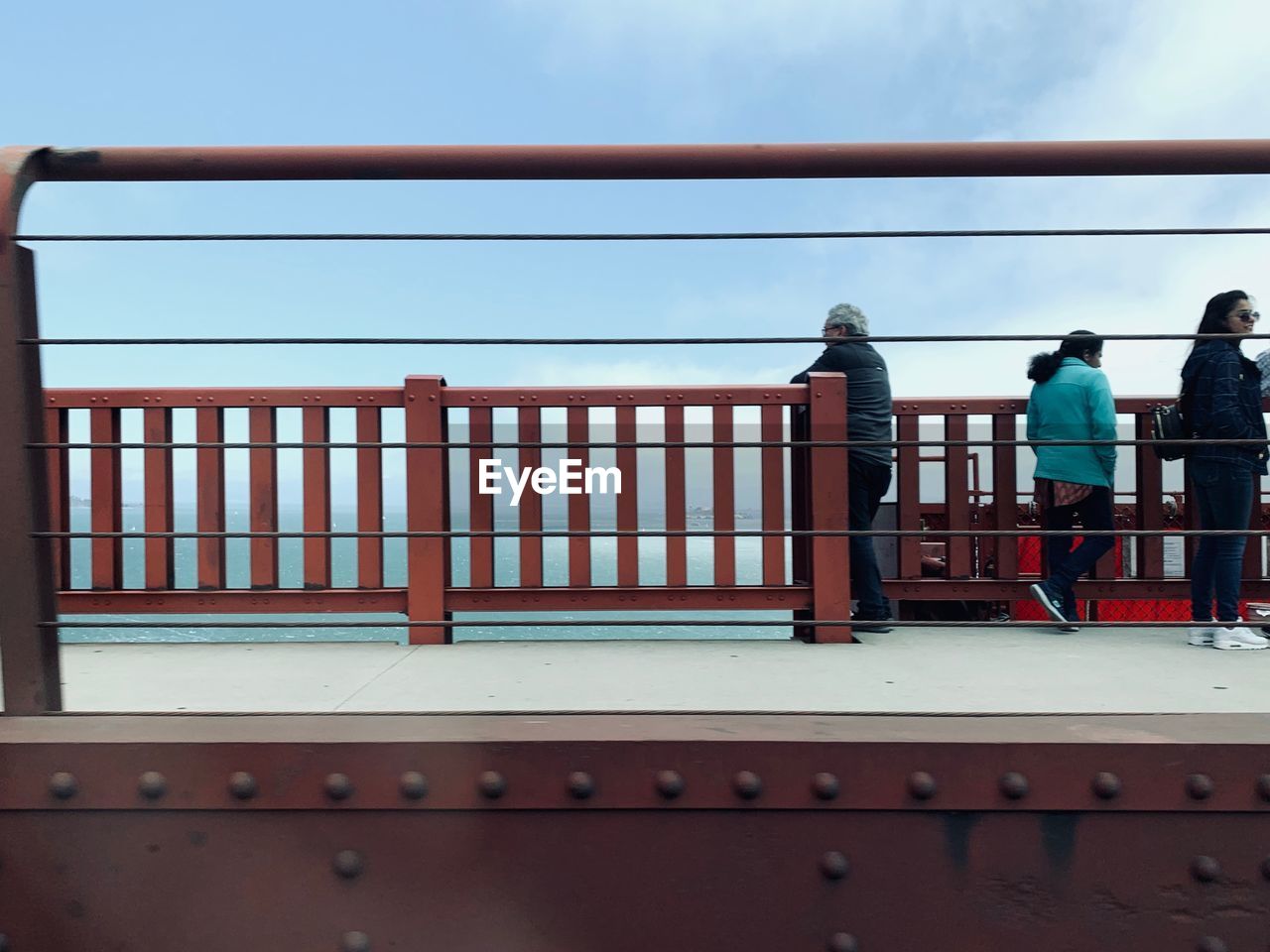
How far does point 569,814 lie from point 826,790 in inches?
16.3

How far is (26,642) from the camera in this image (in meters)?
1.36

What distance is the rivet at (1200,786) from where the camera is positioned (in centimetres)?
120

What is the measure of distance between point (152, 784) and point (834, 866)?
3.62ft

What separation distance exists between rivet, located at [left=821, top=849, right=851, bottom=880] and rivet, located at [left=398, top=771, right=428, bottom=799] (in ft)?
2.13

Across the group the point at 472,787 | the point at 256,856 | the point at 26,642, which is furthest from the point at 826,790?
the point at 26,642

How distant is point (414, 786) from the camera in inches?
48.6

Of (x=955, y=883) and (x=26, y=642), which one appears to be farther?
(x=26, y=642)

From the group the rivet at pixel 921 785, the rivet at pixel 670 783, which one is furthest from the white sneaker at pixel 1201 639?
the rivet at pixel 670 783

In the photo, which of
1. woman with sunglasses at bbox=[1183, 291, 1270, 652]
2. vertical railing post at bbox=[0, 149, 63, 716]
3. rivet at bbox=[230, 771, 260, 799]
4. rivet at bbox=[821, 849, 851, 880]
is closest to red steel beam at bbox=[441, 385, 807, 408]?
woman with sunglasses at bbox=[1183, 291, 1270, 652]

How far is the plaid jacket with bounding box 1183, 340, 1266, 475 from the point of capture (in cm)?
321

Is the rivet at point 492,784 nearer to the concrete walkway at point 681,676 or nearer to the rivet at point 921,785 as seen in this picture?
the concrete walkway at point 681,676

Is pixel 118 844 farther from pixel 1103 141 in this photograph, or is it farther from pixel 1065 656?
pixel 1065 656

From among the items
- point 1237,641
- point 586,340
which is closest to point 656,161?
point 586,340

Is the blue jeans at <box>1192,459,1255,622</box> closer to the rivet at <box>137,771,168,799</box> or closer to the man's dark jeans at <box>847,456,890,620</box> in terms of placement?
the man's dark jeans at <box>847,456,890,620</box>
